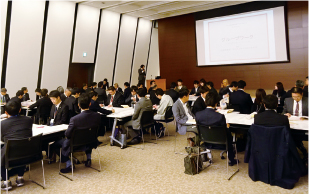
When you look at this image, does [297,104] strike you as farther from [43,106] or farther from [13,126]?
[43,106]

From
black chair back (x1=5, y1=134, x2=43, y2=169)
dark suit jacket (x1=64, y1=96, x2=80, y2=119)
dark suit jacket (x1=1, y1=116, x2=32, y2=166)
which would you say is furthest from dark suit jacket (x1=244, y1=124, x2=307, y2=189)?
dark suit jacket (x1=64, y1=96, x2=80, y2=119)

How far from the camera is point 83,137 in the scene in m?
3.47

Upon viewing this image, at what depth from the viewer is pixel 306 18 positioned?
9625 mm


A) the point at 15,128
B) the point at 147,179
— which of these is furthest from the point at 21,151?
the point at 147,179

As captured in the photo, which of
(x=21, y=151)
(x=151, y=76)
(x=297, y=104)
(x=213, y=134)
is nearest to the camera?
(x=21, y=151)

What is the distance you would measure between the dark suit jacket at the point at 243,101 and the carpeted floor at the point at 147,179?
49.1 inches

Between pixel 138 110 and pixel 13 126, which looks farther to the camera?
pixel 138 110

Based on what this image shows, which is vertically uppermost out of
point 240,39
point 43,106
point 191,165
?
point 240,39

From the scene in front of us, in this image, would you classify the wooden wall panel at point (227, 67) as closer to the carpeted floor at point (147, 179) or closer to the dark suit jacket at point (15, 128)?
the carpeted floor at point (147, 179)

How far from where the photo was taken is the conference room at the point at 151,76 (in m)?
3.38

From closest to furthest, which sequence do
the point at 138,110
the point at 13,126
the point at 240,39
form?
the point at 13,126, the point at 138,110, the point at 240,39

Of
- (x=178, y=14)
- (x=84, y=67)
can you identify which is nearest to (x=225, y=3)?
(x=178, y=14)

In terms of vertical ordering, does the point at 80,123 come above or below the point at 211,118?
below

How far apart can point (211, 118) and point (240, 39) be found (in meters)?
8.41
